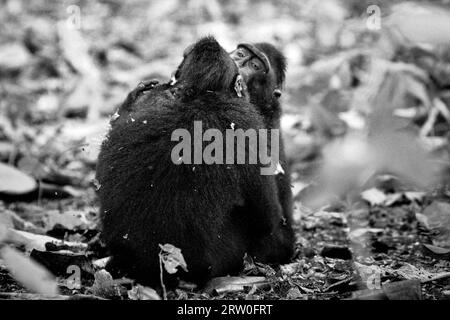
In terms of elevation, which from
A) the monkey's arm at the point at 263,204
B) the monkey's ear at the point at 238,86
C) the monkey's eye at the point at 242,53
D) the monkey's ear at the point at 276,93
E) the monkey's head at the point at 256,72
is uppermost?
the monkey's eye at the point at 242,53

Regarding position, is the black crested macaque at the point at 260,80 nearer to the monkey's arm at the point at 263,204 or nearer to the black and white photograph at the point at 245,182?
the black and white photograph at the point at 245,182

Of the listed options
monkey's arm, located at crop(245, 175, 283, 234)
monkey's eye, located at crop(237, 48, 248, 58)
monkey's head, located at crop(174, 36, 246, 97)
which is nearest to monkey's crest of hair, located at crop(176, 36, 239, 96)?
monkey's head, located at crop(174, 36, 246, 97)

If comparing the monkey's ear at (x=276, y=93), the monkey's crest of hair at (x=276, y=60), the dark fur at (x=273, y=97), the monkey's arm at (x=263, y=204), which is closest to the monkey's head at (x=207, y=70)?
the monkey's arm at (x=263, y=204)

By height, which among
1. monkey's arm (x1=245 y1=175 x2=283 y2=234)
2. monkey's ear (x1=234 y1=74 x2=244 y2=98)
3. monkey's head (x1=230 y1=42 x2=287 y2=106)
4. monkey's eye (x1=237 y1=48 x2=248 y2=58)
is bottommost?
monkey's arm (x1=245 y1=175 x2=283 y2=234)

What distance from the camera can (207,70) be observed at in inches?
123

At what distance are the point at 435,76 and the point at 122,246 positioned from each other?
395cm

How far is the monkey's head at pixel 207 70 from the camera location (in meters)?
3.12

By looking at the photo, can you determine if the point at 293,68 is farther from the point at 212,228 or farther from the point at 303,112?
the point at 212,228

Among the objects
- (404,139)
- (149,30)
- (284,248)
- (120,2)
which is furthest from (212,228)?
(120,2)

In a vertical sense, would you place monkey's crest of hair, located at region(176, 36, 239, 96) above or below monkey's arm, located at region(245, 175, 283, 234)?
above

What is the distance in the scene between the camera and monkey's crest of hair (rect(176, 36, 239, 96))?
3119mm

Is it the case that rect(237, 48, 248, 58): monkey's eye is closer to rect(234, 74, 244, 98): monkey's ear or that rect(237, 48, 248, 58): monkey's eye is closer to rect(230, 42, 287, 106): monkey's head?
rect(230, 42, 287, 106): monkey's head

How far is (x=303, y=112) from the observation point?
19.9ft

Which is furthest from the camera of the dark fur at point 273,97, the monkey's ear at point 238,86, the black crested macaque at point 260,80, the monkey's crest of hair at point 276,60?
the monkey's crest of hair at point 276,60
